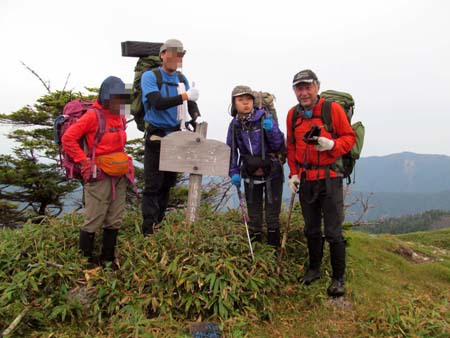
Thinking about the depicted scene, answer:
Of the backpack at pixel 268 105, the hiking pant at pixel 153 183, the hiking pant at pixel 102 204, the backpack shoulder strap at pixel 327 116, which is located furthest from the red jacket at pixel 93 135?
the backpack shoulder strap at pixel 327 116

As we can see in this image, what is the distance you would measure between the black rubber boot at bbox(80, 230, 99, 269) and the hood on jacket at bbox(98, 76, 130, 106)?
1.72m

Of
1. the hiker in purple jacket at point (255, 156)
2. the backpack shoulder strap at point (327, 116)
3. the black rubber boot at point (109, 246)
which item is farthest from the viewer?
the black rubber boot at point (109, 246)

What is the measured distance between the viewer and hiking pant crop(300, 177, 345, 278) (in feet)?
14.5

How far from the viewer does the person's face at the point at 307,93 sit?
432cm

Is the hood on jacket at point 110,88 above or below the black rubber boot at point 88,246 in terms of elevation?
above

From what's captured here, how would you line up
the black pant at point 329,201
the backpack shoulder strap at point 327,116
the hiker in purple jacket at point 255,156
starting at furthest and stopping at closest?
1. the hiker in purple jacket at point 255,156
2. the black pant at point 329,201
3. the backpack shoulder strap at point 327,116

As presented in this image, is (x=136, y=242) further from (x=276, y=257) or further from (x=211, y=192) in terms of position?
(x=211, y=192)

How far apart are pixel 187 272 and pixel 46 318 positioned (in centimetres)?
169

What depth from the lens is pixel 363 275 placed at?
575 centimetres

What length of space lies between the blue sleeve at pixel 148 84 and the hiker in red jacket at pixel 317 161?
181cm

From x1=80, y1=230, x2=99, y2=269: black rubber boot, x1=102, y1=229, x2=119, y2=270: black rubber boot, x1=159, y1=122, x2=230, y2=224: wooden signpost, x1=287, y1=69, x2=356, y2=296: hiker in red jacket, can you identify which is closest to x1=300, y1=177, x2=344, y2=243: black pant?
x1=287, y1=69, x2=356, y2=296: hiker in red jacket

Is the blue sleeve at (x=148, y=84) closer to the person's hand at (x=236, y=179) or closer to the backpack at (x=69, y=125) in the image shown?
the backpack at (x=69, y=125)

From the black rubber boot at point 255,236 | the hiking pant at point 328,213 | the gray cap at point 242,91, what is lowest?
the black rubber boot at point 255,236

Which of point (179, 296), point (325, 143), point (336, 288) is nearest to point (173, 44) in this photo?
point (325, 143)
